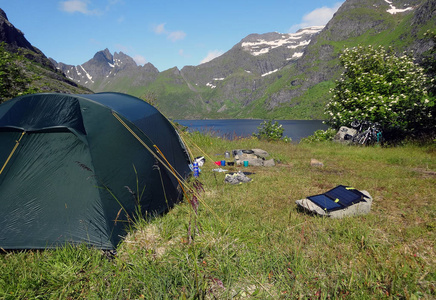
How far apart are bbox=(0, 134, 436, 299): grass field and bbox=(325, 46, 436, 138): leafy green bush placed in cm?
972

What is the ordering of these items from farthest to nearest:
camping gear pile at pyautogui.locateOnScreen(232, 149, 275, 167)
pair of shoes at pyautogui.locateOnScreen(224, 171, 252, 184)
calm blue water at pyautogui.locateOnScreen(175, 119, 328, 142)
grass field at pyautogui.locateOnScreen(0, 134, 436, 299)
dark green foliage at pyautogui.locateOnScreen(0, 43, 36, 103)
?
1. calm blue water at pyautogui.locateOnScreen(175, 119, 328, 142)
2. camping gear pile at pyautogui.locateOnScreen(232, 149, 275, 167)
3. dark green foliage at pyautogui.locateOnScreen(0, 43, 36, 103)
4. pair of shoes at pyautogui.locateOnScreen(224, 171, 252, 184)
5. grass field at pyautogui.locateOnScreen(0, 134, 436, 299)

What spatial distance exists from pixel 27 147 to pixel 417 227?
6643 millimetres

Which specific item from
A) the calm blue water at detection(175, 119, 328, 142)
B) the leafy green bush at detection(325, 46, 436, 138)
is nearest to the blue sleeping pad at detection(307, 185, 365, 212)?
the leafy green bush at detection(325, 46, 436, 138)

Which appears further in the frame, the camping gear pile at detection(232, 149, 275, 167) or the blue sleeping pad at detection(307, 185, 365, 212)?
the camping gear pile at detection(232, 149, 275, 167)

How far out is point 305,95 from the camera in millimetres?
171250

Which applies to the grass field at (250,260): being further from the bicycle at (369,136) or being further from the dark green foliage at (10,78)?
the bicycle at (369,136)

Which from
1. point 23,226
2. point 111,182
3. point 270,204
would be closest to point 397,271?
point 270,204

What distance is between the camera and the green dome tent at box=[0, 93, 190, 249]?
3490mm

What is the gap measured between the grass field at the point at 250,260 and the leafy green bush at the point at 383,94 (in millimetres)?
9721

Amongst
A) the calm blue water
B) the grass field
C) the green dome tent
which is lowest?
the calm blue water

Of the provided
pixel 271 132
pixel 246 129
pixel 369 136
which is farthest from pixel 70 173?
pixel 246 129

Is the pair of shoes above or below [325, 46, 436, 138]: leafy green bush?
below

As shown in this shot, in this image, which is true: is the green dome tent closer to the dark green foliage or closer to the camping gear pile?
the camping gear pile

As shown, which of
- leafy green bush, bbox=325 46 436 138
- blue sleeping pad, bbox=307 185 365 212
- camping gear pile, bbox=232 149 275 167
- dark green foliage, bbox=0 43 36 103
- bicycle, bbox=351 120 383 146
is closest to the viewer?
blue sleeping pad, bbox=307 185 365 212
